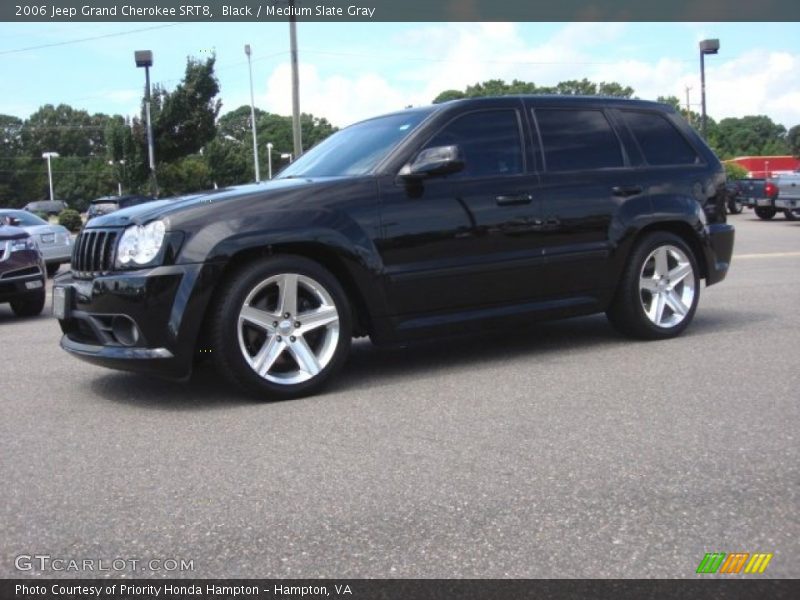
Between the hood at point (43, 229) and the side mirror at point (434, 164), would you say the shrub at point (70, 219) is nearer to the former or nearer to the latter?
the hood at point (43, 229)

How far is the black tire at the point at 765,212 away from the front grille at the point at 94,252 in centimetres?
2350

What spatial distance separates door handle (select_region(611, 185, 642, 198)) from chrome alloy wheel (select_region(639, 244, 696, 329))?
0.46 meters

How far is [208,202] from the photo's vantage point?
4.82m

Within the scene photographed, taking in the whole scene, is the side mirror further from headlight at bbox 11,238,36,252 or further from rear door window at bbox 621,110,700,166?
headlight at bbox 11,238,36,252

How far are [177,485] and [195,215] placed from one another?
1711mm

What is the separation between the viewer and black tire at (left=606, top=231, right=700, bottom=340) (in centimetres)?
619

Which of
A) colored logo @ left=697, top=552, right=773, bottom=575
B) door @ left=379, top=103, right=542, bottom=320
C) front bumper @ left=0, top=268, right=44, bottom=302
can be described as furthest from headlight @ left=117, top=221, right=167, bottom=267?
front bumper @ left=0, top=268, right=44, bottom=302

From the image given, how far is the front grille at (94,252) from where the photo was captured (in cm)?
486

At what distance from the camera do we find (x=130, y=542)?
2963 millimetres

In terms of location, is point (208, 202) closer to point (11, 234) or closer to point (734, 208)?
point (11, 234)
